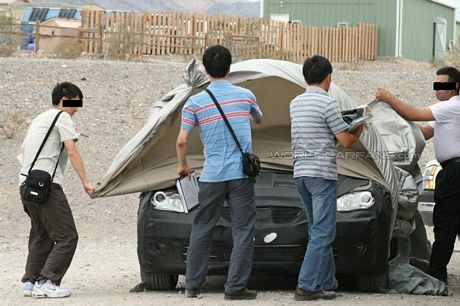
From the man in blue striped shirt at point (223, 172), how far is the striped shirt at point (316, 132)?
0.38 m

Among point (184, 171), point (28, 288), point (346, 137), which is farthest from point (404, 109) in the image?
point (28, 288)

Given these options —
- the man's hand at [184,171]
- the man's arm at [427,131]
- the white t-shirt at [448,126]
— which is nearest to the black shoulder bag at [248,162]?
the man's hand at [184,171]

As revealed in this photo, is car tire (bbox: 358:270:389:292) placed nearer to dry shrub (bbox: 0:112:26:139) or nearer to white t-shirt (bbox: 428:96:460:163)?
white t-shirt (bbox: 428:96:460:163)

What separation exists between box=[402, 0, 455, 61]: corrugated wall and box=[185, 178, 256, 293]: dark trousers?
3401cm

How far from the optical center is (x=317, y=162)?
29.0 ft

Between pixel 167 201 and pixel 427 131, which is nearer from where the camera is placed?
pixel 167 201

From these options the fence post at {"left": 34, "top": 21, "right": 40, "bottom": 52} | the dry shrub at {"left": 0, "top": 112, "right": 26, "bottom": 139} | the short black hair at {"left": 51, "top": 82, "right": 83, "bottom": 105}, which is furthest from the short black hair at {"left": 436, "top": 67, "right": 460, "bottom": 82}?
the fence post at {"left": 34, "top": 21, "right": 40, "bottom": 52}

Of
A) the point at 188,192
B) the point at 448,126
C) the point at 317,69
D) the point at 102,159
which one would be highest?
the point at 317,69

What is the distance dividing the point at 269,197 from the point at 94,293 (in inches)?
66.9

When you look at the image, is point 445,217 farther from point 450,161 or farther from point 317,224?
point 317,224

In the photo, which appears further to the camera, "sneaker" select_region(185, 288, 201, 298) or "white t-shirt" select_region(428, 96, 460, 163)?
"white t-shirt" select_region(428, 96, 460, 163)

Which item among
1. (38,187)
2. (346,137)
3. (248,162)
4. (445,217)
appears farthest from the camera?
(445,217)

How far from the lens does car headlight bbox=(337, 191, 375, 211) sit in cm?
941

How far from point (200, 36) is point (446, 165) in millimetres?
26017
